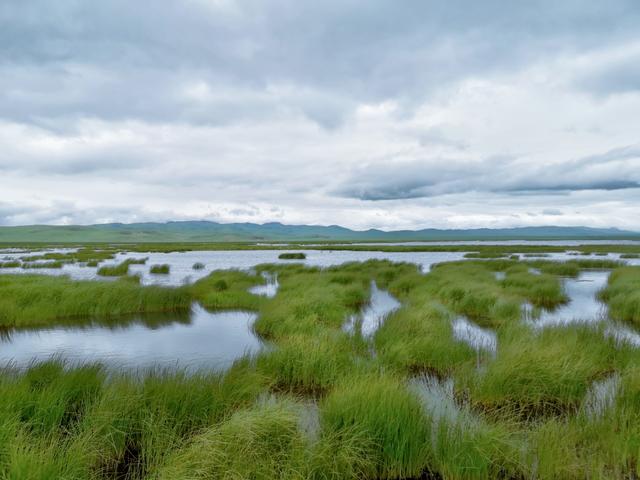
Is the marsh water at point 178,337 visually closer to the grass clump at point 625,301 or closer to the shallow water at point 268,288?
the grass clump at point 625,301

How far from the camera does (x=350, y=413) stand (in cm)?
678

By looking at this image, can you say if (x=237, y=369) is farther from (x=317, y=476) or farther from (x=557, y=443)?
(x=557, y=443)

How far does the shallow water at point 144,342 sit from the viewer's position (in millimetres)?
A: 12695

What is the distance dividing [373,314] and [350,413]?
12.5 meters

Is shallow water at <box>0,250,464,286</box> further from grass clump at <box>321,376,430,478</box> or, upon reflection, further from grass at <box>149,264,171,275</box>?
grass clump at <box>321,376,430,478</box>

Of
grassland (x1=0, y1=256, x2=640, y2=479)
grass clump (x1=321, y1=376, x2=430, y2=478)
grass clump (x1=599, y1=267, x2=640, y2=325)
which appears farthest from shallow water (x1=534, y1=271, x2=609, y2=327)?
grass clump (x1=321, y1=376, x2=430, y2=478)

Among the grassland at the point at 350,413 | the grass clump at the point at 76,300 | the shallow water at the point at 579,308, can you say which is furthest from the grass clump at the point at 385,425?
the grass clump at the point at 76,300

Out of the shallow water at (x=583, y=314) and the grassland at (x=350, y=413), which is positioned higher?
the grassland at (x=350, y=413)

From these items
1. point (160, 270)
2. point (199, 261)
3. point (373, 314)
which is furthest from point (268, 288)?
point (199, 261)

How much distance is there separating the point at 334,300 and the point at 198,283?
11.2 metres

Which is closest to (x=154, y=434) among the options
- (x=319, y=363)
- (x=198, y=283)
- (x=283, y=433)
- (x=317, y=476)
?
(x=283, y=433)

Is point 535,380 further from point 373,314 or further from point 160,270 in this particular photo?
point 160,270

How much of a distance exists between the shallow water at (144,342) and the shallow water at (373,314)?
3.59m

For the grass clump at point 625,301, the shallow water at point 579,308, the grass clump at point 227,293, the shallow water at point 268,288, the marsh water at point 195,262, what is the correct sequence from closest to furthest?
the shallow water at point 579,308, the grass clump at point 625,301, the grass clump at point 227,293, the shallow water at point 268,288, the marsh water at point 195,262
